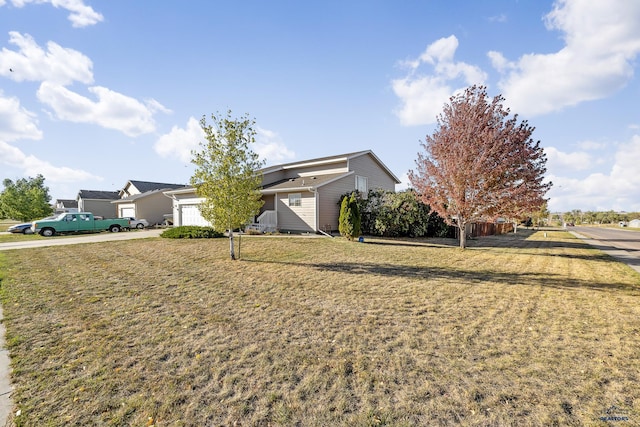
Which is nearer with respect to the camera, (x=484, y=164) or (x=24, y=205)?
(x=484, y=164)

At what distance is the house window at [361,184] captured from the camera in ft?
75.3

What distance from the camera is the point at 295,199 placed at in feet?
66.2

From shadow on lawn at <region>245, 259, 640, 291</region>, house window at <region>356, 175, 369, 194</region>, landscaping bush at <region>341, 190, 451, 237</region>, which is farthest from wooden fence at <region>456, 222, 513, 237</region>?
shadow on lawn at <region>245, 259, 640, 291</region>

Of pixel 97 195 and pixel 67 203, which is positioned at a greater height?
pixel 67 203

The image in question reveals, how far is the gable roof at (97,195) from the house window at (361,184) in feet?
130

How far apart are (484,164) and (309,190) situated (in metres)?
10.1

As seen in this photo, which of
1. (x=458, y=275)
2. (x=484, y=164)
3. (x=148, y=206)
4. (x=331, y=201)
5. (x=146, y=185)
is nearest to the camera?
(x=458, y=275)

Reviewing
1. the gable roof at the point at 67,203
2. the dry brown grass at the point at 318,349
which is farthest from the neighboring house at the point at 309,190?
the gable roof at the point at 67,203

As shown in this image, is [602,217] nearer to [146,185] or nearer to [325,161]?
[325,161]

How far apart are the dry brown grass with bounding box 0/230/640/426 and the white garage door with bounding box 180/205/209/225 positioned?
54.4 feet

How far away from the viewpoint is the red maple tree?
513 inches

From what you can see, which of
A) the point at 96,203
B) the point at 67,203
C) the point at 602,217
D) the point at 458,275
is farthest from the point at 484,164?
the point at 602,217

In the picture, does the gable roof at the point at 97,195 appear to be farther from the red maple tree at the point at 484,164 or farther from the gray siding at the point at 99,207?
the red maple tree at the point at 484,164

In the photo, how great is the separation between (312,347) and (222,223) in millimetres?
6792
